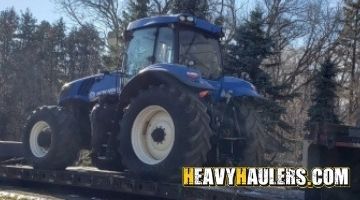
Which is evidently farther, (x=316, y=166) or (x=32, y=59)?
(x=32, y=59)

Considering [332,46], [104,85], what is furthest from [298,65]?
[104,85]

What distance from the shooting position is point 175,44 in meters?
9.08

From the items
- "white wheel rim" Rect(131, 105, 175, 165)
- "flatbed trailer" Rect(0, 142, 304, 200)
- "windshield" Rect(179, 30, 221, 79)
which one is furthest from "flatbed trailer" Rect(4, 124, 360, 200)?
"windshield" Rect(179, 30, 221, 79)

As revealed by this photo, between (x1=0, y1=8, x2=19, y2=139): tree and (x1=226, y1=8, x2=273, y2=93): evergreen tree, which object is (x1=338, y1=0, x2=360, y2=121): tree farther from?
(x1=0, y1=8, x2=19, y2=139): tree

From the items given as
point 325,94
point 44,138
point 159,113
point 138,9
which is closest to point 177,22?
point 159,113

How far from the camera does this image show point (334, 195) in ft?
21.8

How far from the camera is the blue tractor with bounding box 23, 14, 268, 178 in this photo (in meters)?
7.89

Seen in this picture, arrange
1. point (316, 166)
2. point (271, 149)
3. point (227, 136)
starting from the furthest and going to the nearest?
point (271, 149) → point (227, 136) → point (316, 166)

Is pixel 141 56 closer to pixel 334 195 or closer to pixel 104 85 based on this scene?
pixel 104 85

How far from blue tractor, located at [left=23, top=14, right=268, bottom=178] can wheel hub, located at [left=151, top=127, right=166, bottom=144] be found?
2 cm

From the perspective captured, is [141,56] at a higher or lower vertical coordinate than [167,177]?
higher

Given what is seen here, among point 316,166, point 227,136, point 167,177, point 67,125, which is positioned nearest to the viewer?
point 316,166

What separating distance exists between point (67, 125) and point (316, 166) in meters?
5.36

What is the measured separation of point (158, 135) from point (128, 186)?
35.5 inches
